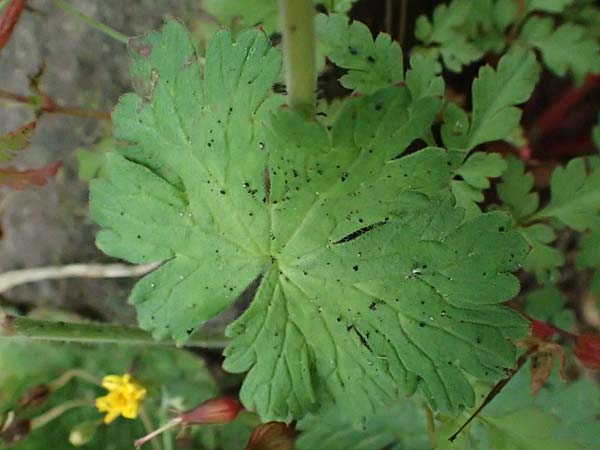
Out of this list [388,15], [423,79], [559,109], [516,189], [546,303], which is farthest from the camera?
[559,109]

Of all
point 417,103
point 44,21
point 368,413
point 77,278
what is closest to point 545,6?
point 417,103

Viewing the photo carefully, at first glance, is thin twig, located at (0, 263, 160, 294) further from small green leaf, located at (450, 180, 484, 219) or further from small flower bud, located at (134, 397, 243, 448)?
small green leaf, located at (450, 180, 484, 219)

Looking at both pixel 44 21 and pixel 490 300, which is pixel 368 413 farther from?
pixel 44 21

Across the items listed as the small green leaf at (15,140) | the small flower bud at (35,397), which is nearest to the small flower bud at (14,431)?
the small flower bud at (35,397)

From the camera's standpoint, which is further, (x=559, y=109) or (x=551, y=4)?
(x=559, y=109)

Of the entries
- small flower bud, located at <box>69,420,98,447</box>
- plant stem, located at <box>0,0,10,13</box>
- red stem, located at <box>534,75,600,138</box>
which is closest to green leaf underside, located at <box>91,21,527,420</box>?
plant stem, located at <box>0,0,10,13</box>

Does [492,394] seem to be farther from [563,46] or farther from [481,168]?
[563,46]

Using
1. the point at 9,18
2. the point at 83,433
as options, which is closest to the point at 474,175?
the point at 9,18

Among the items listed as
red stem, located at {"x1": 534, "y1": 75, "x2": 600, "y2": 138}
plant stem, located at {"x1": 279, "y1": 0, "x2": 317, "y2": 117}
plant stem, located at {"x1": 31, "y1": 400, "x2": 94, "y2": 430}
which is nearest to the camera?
plant stem, located at {"x1": 279, "y1": 0, "x2": 317, "y2": 117}
